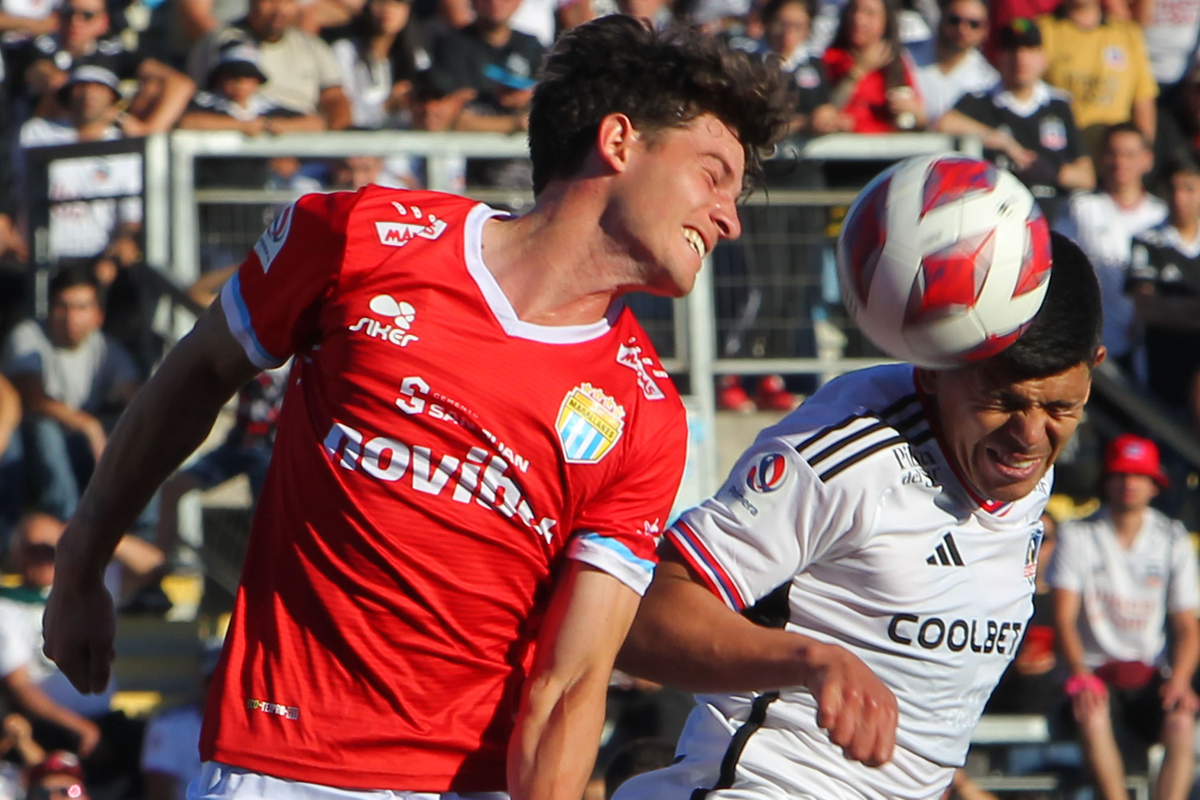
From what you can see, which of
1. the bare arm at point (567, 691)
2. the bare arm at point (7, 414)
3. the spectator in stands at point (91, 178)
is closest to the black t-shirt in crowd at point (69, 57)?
the spectator in stands at point (91, 178)

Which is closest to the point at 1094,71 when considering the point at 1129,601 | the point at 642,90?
the point at 1129,601

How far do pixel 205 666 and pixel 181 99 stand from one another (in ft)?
11.9

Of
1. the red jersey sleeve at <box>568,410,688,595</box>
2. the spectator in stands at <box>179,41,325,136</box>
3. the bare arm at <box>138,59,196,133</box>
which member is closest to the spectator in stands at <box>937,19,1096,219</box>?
the spectator in stands at <box>179,41,325,136</box>

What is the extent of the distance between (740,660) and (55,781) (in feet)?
15.4

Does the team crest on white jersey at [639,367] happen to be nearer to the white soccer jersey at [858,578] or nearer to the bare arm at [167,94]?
the white soccer jersey at [858,578]

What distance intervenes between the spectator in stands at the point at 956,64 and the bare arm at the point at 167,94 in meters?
4.38

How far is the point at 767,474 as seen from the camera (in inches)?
142

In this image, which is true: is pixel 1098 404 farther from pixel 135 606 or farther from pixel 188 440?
pixel 188 440

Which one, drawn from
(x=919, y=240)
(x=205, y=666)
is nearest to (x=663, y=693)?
(x=205, y=666)

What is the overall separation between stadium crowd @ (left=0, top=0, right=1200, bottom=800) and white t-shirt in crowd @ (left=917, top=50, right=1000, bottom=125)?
0.02 meters

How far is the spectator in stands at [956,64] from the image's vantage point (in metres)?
10.7

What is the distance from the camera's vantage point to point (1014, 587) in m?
3.86

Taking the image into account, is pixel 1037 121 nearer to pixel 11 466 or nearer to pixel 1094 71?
pixel 1094 71

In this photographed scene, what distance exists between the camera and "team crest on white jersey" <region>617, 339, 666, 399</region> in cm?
324
